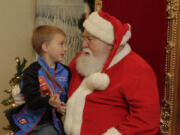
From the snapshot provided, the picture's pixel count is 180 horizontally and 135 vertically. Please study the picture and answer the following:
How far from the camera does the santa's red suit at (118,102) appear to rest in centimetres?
146

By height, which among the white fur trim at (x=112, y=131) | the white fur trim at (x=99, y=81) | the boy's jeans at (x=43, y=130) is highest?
the white fur trim at (x=99, y=81)

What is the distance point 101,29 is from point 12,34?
183 centimetres

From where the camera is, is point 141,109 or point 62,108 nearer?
point 141,109

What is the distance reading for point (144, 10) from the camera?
184 centimetres

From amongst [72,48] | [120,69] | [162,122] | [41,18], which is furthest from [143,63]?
[41,18]

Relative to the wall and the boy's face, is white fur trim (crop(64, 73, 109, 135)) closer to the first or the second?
the boy's face

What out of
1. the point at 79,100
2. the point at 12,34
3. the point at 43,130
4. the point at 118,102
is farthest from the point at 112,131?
the point at 12,34

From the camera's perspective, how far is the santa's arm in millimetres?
1450

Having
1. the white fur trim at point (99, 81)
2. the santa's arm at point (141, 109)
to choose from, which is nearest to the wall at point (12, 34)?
the white fur trim at point (99, 81)

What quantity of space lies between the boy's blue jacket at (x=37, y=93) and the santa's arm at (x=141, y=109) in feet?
1.53

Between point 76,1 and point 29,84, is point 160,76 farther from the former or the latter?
point 76,1

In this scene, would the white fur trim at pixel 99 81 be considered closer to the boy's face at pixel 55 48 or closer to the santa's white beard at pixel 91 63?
the santa's white beard at pixel 91 63

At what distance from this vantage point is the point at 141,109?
1.45m

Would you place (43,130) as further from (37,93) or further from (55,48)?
(55,48)
